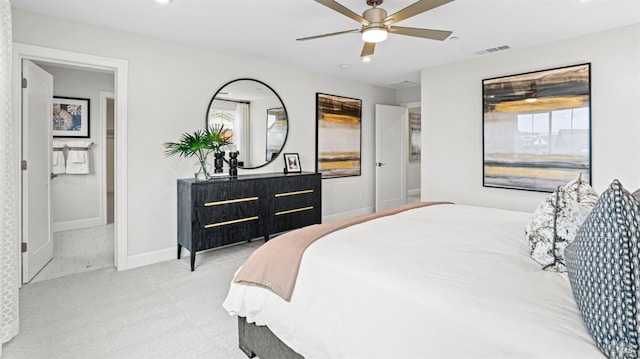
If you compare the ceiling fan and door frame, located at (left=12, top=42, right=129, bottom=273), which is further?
door frame, located at (left=12, top=42, right=129, bottom=273)

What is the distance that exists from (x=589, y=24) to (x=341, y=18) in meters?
2.42

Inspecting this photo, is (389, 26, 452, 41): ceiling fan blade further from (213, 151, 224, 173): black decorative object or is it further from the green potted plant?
(213, 151, 224, 173): black decorative object

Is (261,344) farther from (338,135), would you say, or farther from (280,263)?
(338,135)

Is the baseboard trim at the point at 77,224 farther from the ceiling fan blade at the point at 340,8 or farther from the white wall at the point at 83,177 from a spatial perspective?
the ceiling fan blade at the point at 340,8

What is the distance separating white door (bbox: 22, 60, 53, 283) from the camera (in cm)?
301

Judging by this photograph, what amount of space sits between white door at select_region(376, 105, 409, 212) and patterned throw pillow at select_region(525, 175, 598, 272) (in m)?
4.42

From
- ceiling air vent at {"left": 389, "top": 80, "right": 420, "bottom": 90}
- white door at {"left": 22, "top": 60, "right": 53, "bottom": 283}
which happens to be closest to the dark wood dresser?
white door at {"left": 22, "top": 60, "right": 53, "bottom": 283}

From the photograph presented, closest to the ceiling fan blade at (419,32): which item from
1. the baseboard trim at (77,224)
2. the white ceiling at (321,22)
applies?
the white ceiling at (321,22)

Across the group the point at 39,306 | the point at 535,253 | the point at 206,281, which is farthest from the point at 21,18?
the point at 535,253

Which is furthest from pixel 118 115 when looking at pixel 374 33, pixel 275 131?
pixel 374 33

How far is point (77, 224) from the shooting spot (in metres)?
5.20

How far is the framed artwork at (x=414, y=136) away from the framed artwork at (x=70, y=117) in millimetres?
6856

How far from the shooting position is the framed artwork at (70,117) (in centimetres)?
495

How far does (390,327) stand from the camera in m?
1.22
